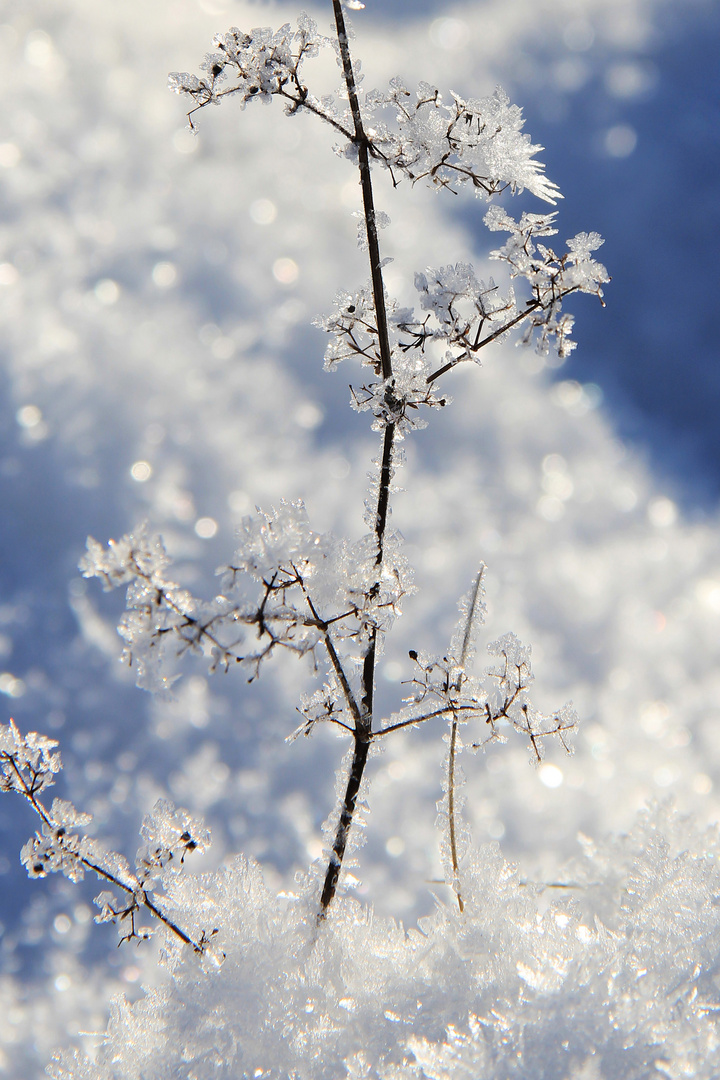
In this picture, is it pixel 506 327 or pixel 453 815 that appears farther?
pixel 453 815

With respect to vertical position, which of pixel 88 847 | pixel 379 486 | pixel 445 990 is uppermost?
pixel 379 486

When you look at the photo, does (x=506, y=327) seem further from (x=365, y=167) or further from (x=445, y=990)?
(x=445, y=990)

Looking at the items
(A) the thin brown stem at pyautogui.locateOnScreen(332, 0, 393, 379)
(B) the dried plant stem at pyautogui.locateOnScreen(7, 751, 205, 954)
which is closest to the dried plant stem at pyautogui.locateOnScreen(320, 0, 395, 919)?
(A) the thin brown stem at pyautogui.locateOnScreen(332, 0, 393, 379)

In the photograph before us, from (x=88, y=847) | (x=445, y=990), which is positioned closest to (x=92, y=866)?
(x=88, y=847)

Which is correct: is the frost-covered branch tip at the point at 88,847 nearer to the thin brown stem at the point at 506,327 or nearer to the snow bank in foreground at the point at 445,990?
the snow bank in foreground at the point at 445,990

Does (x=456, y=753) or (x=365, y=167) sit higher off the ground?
(x=365, y=167)

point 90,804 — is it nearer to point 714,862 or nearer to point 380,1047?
point 380,1047

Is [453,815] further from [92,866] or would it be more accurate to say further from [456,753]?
[92,866]
